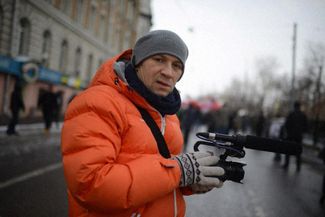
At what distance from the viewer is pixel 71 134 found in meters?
1.37

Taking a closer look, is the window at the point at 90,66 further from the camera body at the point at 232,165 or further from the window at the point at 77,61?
the camera body at the point at 232,165

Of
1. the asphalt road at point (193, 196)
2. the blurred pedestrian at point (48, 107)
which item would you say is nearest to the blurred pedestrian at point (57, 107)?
the blurred pedestrian at point (48, 107)

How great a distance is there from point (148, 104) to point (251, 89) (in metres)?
69.4

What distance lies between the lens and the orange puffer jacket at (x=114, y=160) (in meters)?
1.31

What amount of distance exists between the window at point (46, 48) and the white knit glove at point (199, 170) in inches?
787

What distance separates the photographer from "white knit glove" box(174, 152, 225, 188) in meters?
1.49

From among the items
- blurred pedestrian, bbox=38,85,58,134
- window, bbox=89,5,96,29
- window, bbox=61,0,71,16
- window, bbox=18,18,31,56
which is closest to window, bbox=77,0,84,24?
window, bbox=61,0,71,16

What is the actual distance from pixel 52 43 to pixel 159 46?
2019 centimetres

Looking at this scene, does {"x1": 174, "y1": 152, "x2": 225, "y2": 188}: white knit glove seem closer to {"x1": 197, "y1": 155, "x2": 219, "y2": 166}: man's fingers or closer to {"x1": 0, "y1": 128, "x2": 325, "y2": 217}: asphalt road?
{"x1": 197, "y1": 155, "x2": 219, "y2": 166}: man's fingers

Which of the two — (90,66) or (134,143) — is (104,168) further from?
(90,66)

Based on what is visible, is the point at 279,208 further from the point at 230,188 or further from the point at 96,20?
the point at 96,20

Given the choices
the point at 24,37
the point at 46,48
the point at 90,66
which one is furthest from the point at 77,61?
the point at 24,37

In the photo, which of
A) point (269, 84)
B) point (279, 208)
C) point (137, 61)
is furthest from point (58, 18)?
point (269, 84)

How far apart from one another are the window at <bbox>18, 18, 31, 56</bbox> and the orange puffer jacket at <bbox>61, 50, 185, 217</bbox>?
18.0 m
